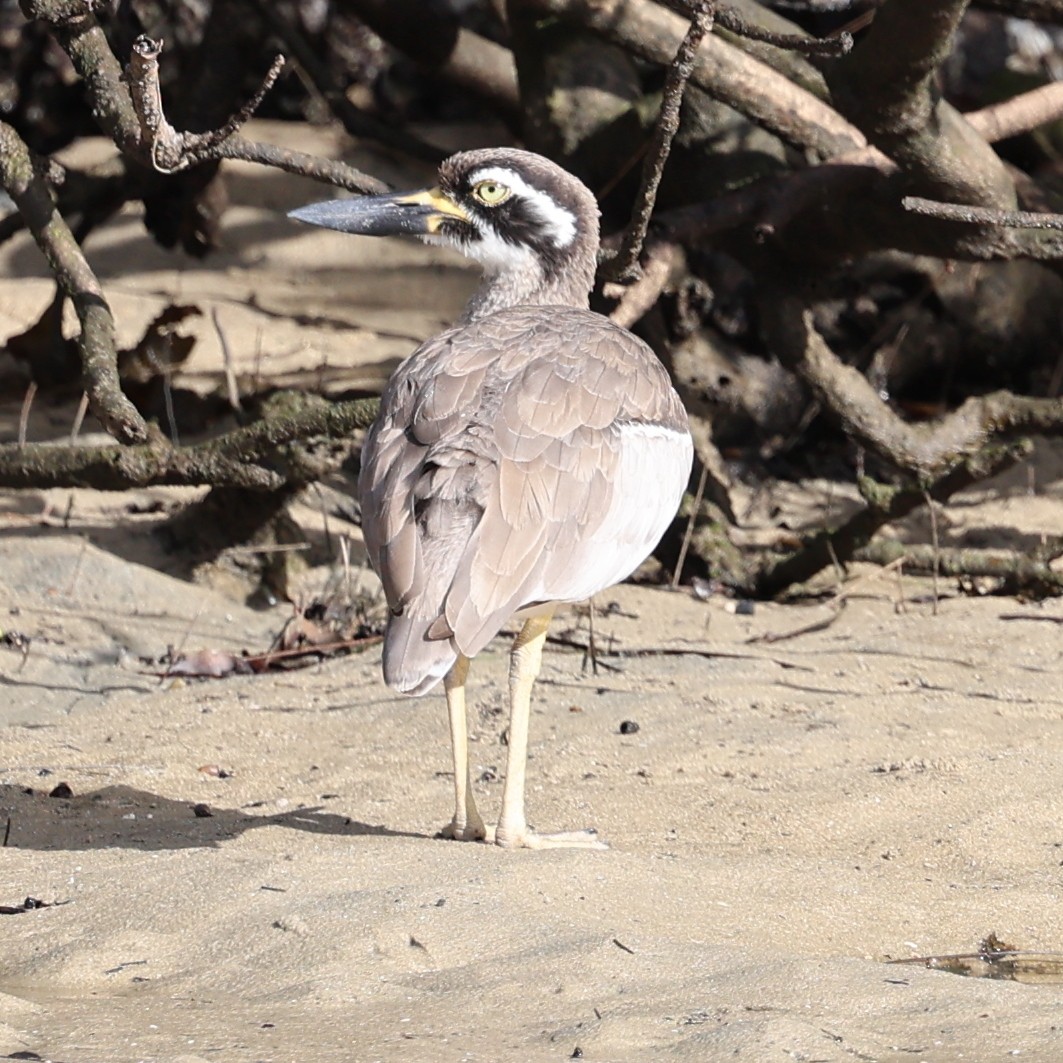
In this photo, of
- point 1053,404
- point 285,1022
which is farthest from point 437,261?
point 285,1022

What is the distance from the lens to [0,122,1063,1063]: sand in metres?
3.02

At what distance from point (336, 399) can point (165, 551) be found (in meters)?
1.12

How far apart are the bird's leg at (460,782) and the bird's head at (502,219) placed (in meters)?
1.33

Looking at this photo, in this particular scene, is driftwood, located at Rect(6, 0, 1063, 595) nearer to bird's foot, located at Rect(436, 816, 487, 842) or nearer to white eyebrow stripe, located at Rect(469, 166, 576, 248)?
white eyebrow stripe, located at Rect(469, 166, 576, 248)

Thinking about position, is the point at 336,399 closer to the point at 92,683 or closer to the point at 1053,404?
the point at 92,683

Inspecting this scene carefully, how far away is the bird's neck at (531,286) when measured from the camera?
16.8 feet

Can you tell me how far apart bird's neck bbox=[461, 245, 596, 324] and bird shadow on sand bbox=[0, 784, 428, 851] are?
1565 mm

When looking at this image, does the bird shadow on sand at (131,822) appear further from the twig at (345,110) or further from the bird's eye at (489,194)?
the twig at (345,110)

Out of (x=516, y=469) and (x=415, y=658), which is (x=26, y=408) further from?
(x=415, y=658)

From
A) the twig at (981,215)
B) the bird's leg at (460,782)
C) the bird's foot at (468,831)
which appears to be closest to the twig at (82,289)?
the bird's leg at (460,782)

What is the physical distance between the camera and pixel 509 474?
411cm

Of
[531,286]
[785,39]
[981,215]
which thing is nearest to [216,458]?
[531,286]

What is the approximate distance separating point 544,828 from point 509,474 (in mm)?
972

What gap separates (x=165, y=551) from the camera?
6.98 meters
